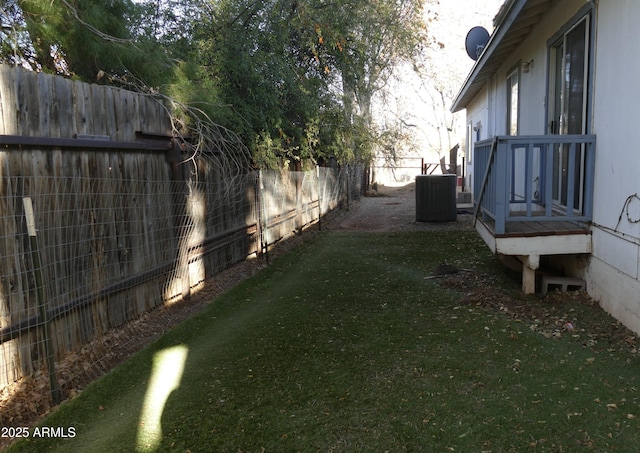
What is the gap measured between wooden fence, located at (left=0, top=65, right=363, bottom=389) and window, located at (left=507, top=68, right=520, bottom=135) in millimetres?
5564

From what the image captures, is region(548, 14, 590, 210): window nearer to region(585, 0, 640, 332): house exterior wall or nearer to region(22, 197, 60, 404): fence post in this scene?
region(585, 0, 640, 332): house exterior wall

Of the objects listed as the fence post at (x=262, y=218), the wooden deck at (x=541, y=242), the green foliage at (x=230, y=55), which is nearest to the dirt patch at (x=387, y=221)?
the green foliage at (x=230, y=55)

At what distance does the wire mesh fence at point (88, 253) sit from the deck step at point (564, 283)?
13.4ft

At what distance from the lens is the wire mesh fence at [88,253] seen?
329 centimetres

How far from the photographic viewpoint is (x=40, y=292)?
3.33m

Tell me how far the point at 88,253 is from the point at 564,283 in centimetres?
469

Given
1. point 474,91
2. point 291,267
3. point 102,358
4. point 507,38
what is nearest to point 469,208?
point 474,91

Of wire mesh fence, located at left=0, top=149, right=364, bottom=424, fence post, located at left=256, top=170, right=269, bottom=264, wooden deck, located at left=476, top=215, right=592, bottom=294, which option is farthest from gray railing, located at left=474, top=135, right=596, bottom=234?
fence post, located at left=256, top=170, right=269, bottom=264

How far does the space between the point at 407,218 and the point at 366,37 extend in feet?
20.1

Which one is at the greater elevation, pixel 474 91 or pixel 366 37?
pixel 366 37

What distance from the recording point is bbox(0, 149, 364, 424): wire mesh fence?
329cm

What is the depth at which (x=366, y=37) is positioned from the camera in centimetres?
1521

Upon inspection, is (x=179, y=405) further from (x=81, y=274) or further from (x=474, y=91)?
(x=474, y=91)

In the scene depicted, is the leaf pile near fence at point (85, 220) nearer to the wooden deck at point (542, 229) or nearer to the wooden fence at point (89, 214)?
the wooden fence at point (89, 214)
